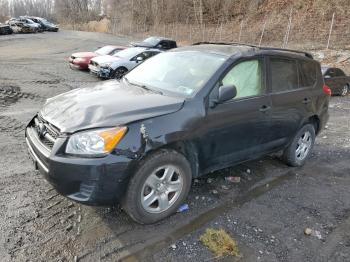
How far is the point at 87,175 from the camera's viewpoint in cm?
295

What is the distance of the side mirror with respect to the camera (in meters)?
3.66

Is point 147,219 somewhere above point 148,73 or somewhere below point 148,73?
below

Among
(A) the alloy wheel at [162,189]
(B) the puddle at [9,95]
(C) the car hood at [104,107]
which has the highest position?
(C) the car hood at [104,107]

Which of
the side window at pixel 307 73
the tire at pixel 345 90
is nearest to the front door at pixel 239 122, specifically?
the side window at pixel 307 73

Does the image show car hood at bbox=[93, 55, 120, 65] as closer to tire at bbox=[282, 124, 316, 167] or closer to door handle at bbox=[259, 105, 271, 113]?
tire at bbox=[282, 124, 316, 167]

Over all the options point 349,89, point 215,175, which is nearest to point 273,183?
point 215,175

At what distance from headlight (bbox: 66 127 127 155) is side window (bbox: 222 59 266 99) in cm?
153

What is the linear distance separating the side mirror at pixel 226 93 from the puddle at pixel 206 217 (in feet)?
4.08

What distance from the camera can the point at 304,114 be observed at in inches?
197

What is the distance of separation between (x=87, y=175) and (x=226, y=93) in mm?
1699

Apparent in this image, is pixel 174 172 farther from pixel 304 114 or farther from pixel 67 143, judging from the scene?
pixel 304 114

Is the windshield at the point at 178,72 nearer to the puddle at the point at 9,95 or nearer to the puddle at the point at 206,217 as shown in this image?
the puddle at the point at 206,217

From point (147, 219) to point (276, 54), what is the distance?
2791mm

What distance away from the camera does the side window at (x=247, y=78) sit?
398cm
